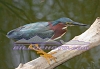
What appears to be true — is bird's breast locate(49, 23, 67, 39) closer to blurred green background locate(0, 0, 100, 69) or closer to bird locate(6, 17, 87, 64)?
bird locate(6, 17, 87, 64)

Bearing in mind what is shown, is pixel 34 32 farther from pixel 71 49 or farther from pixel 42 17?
pixel 42 17

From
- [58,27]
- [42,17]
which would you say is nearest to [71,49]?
[58,27]

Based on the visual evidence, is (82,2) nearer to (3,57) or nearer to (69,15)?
(69,15)

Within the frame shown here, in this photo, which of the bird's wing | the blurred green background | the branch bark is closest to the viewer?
the bird's wing

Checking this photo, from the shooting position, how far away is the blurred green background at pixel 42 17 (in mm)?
1183

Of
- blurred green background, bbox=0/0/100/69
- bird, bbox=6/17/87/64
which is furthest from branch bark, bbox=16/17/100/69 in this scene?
blurred green background, bbox=0/0/100/69

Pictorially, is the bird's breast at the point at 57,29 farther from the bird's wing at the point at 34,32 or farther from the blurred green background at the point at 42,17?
the blurred green background at the point at 42,17

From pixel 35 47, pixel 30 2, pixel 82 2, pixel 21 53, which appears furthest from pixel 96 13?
pixel 35 47

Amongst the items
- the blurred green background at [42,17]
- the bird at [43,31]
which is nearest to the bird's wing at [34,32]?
the bird at [43,31]

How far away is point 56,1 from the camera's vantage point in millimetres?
1581

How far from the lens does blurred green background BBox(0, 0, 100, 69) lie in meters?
1.18

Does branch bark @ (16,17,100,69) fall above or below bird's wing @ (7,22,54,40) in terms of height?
below

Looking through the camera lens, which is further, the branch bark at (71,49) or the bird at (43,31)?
the branch bark at (71,49)

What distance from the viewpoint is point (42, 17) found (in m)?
1.45
